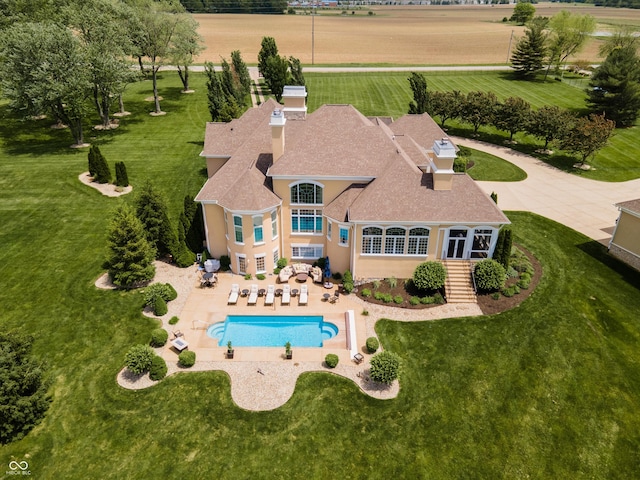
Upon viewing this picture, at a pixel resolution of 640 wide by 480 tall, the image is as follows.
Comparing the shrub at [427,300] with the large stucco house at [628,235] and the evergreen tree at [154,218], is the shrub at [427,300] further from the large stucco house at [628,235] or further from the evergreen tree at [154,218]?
the evergreen tree at [154,218]

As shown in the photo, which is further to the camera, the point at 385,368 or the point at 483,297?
the point at 483,297

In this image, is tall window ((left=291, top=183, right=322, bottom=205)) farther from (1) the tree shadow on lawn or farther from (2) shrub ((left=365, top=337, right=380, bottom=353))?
Answer: (1) the tree shadow on lawn

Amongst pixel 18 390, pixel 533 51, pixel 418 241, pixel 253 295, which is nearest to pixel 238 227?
pixel 253 295

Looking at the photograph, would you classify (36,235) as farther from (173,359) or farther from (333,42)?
(333,42)

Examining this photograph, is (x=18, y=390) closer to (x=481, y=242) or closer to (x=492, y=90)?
(x=481, y=242)

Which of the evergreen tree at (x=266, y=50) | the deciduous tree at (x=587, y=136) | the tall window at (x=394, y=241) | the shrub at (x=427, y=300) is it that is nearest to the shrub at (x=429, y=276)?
the shrub at (x=427, y=300)
